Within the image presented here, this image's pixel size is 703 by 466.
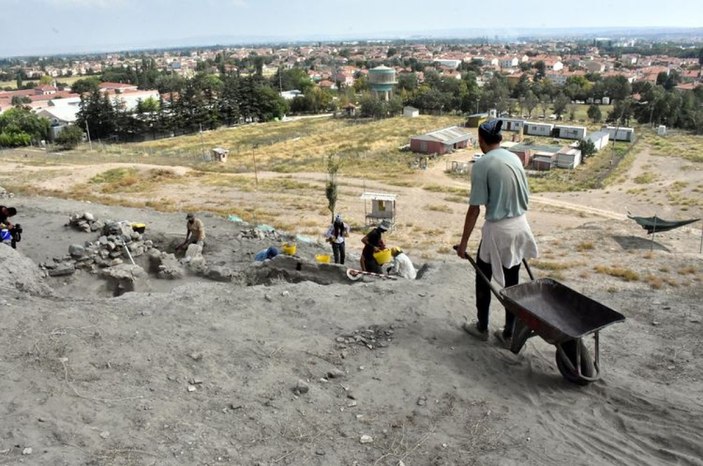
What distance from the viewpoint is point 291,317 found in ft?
21.0

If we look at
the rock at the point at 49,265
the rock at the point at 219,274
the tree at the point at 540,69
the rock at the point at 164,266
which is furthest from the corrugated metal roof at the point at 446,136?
the tree at the point at 540,69

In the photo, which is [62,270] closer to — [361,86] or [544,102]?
[544,102]

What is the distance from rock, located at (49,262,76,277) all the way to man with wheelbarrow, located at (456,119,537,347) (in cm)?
816

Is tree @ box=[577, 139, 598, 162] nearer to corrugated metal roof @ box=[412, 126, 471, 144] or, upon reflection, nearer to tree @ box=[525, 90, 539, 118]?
corrugated metal roof @ box=[412, 126, 471, 144]

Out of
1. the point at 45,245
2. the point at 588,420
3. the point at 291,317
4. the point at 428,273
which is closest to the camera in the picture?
the point at 588,420

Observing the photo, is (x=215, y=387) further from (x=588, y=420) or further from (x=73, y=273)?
(x=73, y=273)

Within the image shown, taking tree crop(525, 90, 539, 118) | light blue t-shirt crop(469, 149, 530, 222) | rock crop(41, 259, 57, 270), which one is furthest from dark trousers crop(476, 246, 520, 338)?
tree crop(525, 90, 539, 118)

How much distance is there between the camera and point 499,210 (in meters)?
5.12

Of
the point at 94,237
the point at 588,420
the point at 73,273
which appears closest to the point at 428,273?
the point at 588,420

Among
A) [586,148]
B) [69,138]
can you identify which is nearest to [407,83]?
[586,148]

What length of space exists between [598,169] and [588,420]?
39560 mm

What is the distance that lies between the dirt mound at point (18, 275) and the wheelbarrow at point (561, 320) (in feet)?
21.4

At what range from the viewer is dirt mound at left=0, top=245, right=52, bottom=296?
7656 millimetres

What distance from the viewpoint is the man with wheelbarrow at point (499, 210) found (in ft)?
16.6
